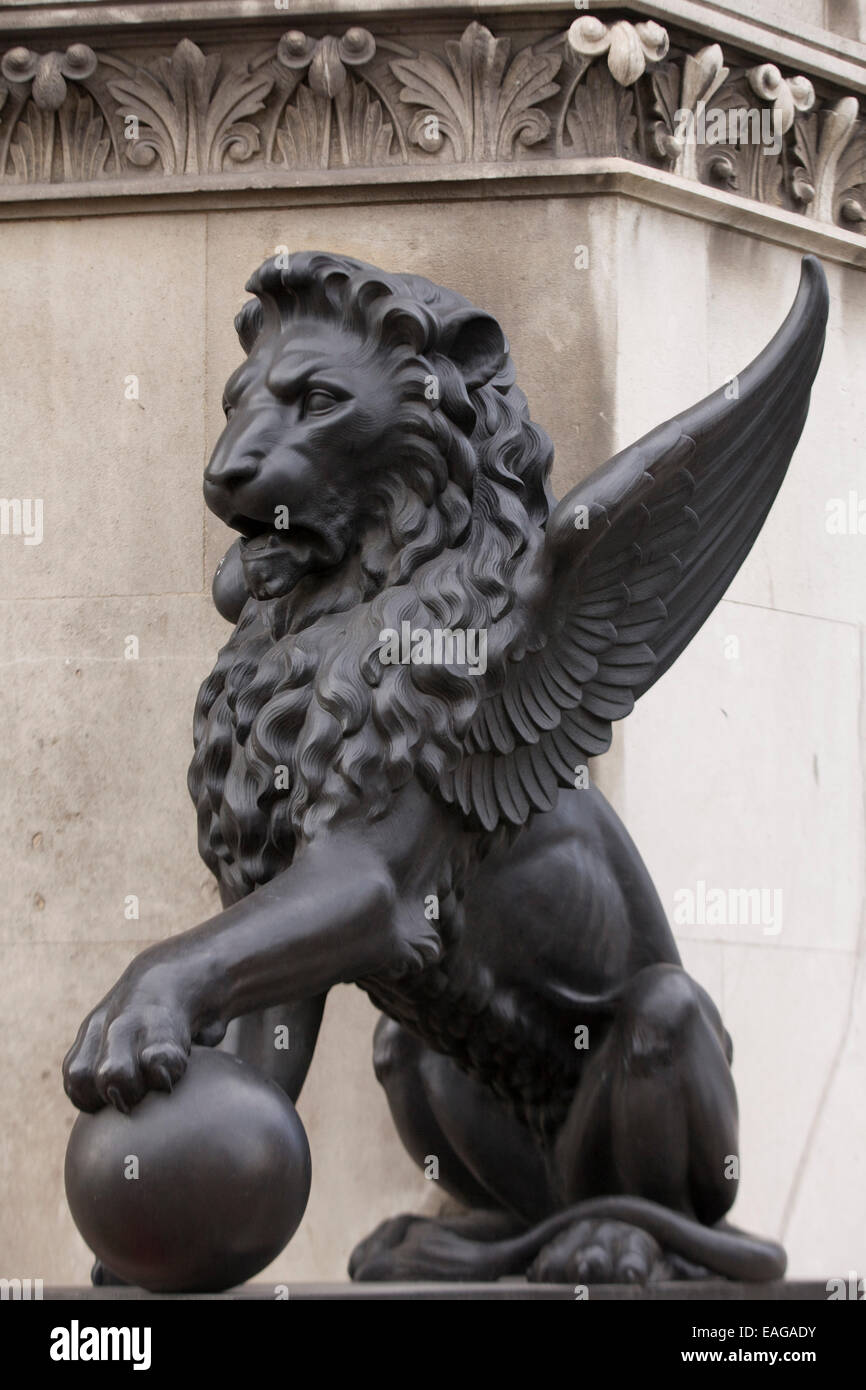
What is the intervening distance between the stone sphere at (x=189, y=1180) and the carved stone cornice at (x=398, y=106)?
7.71 feet

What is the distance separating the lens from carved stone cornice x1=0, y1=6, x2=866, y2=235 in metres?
4.25

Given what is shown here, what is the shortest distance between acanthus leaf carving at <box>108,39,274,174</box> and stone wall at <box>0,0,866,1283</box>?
0.08 meters

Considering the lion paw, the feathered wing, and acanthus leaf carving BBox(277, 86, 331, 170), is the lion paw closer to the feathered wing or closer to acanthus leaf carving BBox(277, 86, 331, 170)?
the feathered wing

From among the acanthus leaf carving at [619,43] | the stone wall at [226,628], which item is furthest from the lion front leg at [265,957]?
the acanthus leaf carving at [619,43]

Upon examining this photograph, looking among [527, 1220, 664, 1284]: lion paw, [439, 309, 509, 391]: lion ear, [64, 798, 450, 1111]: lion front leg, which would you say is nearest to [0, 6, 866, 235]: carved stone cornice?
[439, 309, 509, 391]: lion ear

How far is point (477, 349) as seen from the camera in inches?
128

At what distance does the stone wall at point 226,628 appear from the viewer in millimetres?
4059

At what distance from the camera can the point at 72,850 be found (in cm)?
416

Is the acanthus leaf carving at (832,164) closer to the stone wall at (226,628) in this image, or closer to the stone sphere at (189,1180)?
the stone wall at (226,628)
